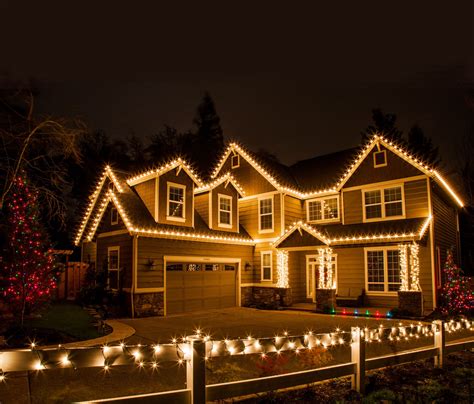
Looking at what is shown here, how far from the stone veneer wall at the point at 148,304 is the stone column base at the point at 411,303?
9.36 meters

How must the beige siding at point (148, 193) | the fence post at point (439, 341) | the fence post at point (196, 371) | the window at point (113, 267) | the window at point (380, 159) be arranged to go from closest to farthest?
the fence post at point (196, 371), the fence post at point (439, 341), the window at point (113, 267), the beige siding at point (148, 193), the window at point (380, 159)

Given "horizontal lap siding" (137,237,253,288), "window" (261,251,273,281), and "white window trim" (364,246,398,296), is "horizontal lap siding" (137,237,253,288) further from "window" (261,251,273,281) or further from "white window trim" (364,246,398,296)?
"white window trim" (364,246,398,296)

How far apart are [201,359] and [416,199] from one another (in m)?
15.4

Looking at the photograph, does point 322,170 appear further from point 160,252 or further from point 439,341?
point 439,341

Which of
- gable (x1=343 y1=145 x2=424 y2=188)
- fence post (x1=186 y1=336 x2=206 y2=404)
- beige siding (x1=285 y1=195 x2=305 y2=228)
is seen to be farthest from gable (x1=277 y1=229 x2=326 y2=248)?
fence post (x1=186 y1=336 x2=206 y2=404)

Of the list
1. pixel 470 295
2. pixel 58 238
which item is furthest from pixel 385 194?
pixel 58 238

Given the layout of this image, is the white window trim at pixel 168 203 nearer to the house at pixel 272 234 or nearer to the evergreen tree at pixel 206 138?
the house at pixel 272 234

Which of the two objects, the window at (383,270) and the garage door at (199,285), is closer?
the garage door at (199,285)

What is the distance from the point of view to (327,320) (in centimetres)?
1468

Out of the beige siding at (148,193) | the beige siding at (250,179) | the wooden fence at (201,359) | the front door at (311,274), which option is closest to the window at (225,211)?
the beige siding at (250,179)

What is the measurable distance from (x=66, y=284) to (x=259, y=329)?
1041 cm

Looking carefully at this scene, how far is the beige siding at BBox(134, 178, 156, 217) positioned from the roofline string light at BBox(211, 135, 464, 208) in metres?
6.45

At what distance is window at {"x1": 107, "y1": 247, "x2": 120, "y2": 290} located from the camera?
1649 centimetres

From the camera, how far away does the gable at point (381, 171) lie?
1789 cm
